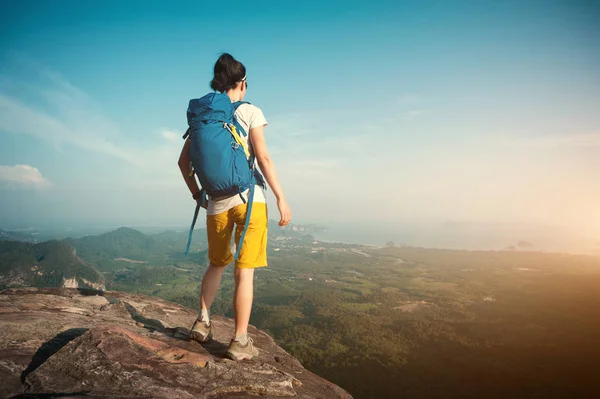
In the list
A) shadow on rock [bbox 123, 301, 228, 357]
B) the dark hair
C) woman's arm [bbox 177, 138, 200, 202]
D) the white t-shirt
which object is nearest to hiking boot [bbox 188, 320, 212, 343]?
shadow on rock [bbox 123, 301, 228, 357]

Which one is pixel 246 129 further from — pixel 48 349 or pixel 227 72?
pixel 48 349

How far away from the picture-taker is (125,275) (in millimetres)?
186875

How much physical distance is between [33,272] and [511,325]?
21817 centimetres

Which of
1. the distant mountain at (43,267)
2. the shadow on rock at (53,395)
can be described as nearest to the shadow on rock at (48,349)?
the shadow on rock at (53,395)

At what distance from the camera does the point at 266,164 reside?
12.5 ft

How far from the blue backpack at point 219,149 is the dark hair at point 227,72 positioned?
13.3 inches

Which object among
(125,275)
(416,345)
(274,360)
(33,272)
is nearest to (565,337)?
(416,345)

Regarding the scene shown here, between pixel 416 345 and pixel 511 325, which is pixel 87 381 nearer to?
pixel 416 345

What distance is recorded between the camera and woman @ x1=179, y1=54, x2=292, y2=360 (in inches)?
149

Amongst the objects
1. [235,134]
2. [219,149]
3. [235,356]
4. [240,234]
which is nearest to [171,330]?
[235,356]

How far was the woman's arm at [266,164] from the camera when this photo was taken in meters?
3.83

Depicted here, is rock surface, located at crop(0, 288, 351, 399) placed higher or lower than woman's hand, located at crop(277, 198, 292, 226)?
lower

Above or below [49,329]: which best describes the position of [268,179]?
above

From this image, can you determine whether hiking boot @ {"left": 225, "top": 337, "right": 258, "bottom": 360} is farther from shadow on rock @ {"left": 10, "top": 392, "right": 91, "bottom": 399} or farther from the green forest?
the green forest
